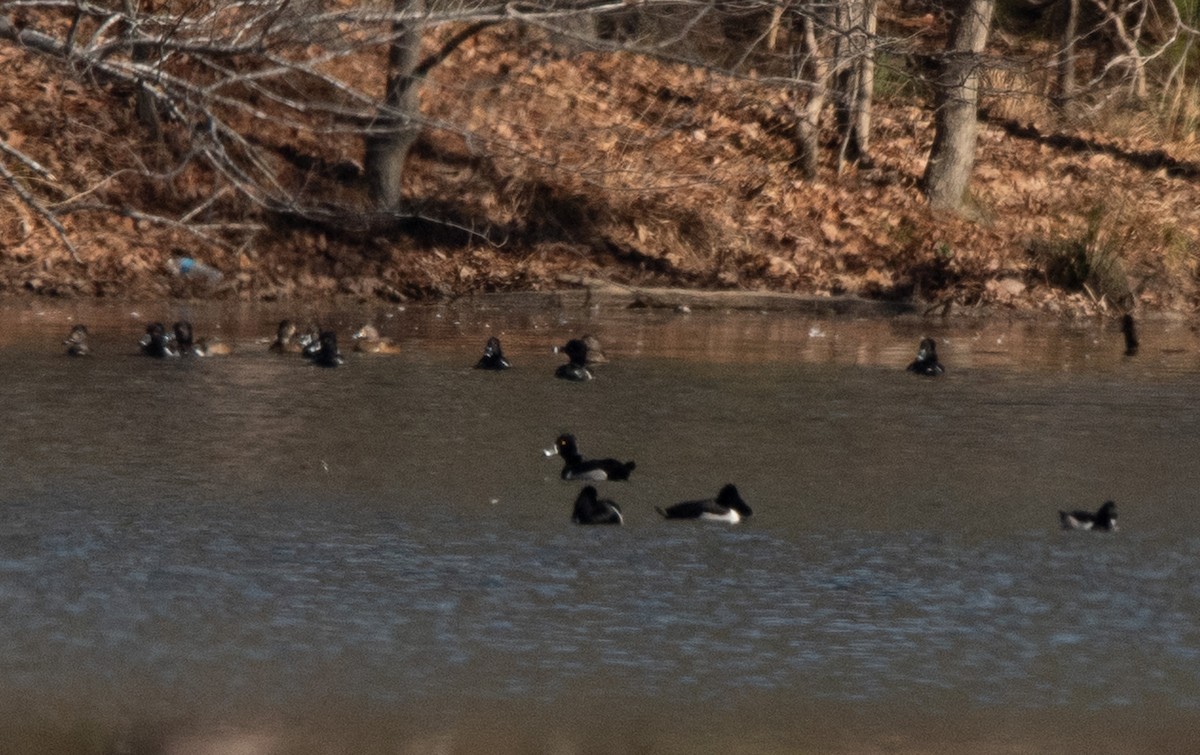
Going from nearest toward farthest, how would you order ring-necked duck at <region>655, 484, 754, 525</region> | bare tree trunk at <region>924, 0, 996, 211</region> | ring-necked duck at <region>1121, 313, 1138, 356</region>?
ring-necked duck at <region>655, 484, 754, 525</region>, ring-necked duck at <region>1121, 313, 1138, 356</region>, bare tree trunk at <region>924, 0, 996, 211</region>

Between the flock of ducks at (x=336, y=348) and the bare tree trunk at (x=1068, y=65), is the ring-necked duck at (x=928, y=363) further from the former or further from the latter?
the bare tree trunk at (x=1068, y=65)

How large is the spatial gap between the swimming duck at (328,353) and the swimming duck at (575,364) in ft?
5.15

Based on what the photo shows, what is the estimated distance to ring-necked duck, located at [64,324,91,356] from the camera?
1337 centimetres

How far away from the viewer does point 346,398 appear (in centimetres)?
1168

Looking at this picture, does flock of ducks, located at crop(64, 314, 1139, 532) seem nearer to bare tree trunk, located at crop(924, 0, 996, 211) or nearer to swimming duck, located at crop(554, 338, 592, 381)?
swimming duck, located at crop(554, 338, 592, 381)

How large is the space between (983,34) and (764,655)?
1631 cm

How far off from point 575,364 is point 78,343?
3596mm

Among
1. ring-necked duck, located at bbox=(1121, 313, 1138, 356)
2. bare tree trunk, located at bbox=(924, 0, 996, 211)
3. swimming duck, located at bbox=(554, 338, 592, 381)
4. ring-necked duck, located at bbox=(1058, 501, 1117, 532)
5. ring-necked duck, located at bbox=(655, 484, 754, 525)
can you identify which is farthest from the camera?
bare tree trunk, located at bbox=(924, 0, 996, 211)

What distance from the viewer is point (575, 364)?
1286 cm

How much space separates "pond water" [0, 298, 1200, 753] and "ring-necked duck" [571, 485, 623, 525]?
0.05 metres

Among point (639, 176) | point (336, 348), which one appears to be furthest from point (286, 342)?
point (639, 176)

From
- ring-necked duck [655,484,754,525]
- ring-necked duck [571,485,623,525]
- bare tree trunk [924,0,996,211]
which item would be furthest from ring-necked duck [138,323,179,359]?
bare tree trunk [924,0,996,211]

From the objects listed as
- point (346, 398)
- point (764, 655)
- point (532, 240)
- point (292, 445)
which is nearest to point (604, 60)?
point (532, 240)

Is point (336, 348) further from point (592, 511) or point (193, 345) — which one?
point (592, 511)
